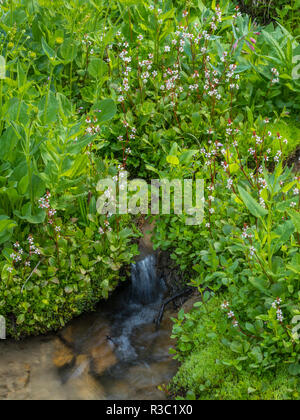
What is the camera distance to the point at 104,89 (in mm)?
5434

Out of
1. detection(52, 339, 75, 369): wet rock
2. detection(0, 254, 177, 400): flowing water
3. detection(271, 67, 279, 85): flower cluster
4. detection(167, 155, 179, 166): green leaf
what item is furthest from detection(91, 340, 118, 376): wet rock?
detection(271, 67, 279, 85): flower cluster

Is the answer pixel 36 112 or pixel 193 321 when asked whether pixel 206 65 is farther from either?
pixel 193 321

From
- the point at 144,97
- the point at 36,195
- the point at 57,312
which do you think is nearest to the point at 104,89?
the point at 144,97

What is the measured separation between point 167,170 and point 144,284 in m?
1.11

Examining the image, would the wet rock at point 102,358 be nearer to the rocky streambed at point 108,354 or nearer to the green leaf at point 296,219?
the rocky streambed at point 108,354

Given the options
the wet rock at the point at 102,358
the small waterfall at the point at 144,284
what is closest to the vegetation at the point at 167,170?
→ the small waterfall at the point at 144,284

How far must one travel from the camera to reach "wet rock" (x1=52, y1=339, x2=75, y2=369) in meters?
4.09

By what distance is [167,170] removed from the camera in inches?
193


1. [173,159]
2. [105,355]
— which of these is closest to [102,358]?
[105,355]

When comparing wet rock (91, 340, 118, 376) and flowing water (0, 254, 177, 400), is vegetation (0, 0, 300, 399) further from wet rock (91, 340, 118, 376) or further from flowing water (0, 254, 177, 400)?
wet rock (91, 340, 118, 376)

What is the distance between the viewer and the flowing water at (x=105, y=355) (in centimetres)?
386

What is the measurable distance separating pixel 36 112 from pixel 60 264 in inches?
51.2

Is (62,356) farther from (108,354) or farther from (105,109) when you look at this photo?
(105,109)

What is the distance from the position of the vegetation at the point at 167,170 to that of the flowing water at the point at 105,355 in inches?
6.2
